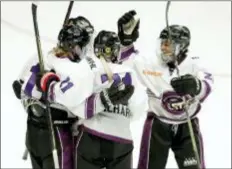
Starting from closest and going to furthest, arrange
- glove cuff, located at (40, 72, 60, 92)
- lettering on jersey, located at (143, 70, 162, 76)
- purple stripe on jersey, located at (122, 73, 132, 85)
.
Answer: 1. glove cuff, located at (40, 72, 60, 92)
2. purple stripe on jersey, located at (122, 73, 132, 85)
3. lettering on jersey, located at (143, 70, 162, 76)

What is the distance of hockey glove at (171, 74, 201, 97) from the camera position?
218 centimetres

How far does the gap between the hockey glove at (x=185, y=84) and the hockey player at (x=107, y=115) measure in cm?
12

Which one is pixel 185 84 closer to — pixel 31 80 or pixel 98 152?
pixel 98 152

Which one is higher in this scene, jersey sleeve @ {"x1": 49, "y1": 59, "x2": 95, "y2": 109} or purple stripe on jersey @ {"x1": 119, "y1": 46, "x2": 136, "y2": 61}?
purple stripe on jersey @ {"x1": 119, "y1": 46, "x2": 136, "y2": 61}

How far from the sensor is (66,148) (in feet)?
7.21

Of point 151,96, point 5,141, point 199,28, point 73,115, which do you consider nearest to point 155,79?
point 151,96

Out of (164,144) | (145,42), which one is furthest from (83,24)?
(145,42)

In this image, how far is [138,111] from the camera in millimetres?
2199

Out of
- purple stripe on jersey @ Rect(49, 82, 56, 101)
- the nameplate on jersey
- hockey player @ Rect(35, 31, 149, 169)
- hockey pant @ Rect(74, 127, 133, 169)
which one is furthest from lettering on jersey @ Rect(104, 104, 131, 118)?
the nameplate on jersey

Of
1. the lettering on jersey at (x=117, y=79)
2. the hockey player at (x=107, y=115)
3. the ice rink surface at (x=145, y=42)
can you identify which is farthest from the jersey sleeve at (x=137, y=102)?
the ice rink surface at (x=145, y=42)

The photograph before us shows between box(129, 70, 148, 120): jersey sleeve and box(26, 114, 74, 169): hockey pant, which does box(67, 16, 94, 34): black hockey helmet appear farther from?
box(26, 114, 74, 169): hockey pant

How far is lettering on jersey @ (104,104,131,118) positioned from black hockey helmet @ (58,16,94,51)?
9.6 inches

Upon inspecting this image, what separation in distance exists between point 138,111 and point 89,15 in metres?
2.50

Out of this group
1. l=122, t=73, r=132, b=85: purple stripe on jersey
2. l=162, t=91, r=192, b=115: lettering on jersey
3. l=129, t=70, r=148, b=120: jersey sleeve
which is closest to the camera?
l=122, t=73, r=132, b=85: purple stripe on jersey
